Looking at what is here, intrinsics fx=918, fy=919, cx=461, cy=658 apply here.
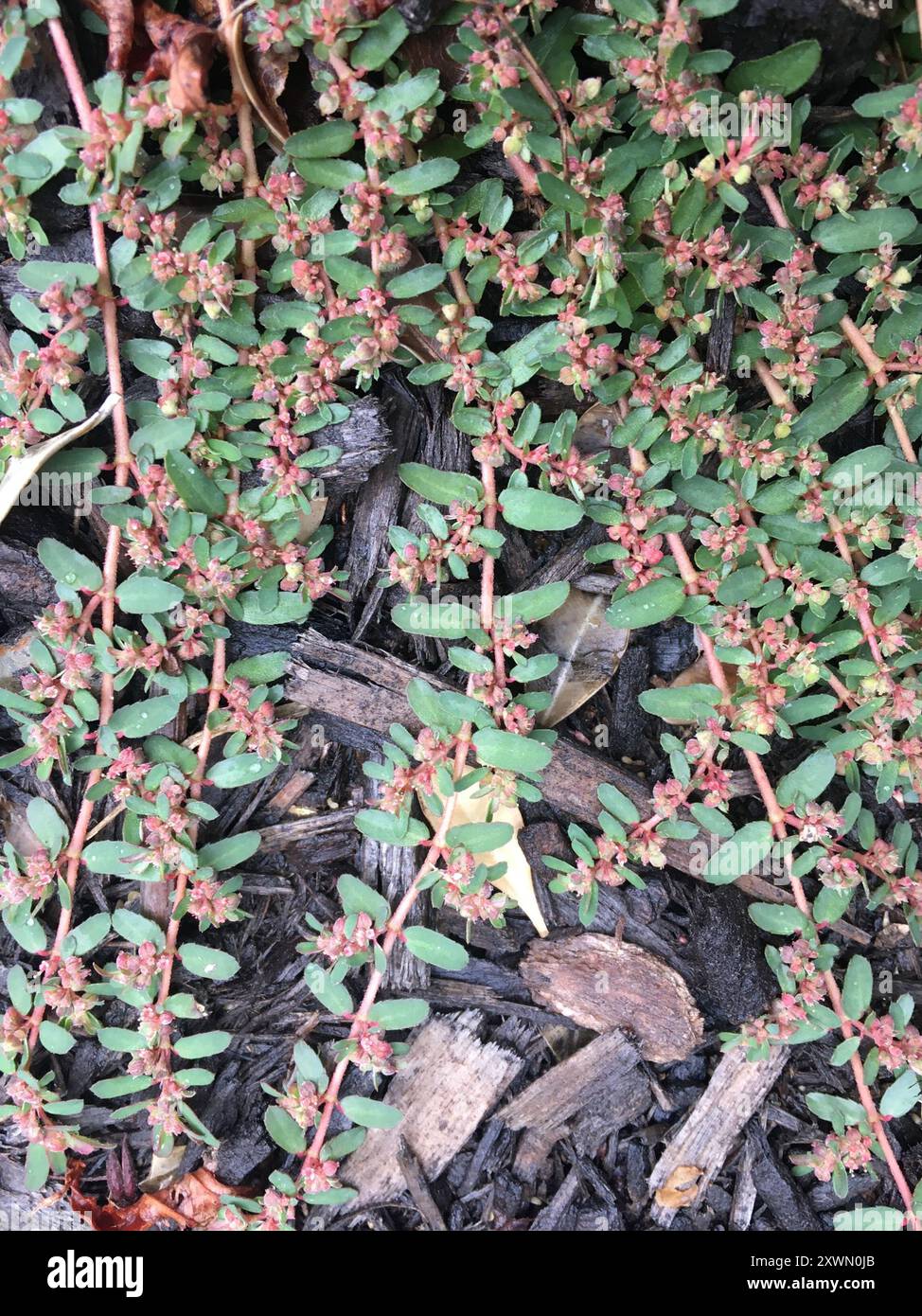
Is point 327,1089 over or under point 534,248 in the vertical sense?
under

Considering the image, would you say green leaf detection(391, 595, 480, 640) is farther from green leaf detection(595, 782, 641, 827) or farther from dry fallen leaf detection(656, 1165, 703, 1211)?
dry fallen leaf detection(656, 1165, 703, 1211)

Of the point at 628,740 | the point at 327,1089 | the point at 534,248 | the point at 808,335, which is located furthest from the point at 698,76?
the point at 327,1089

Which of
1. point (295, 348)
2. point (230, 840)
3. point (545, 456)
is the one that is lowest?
point (230, 840)

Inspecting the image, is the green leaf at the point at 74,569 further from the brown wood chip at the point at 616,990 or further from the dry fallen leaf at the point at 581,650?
the brown wood chip at the point at 616,990

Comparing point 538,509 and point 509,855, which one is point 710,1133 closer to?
point 509,855
